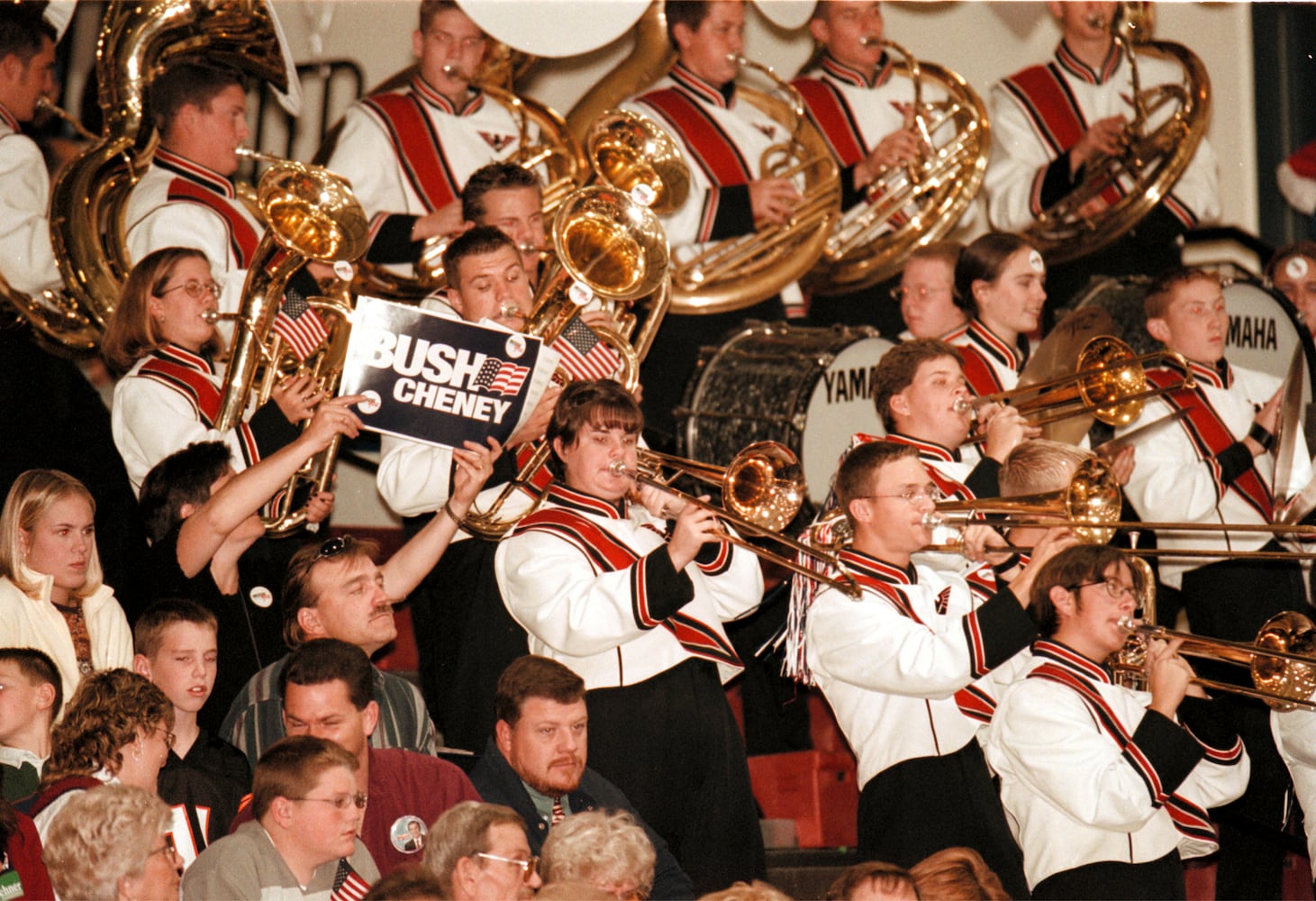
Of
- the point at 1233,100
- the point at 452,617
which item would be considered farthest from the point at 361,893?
the point at 1233,100

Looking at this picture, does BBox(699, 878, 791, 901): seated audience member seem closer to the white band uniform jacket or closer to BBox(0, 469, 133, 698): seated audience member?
the white band uniform jacket

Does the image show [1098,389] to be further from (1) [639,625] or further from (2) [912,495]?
(1) [639,625]

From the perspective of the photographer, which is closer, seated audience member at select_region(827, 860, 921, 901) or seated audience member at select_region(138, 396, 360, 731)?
seated audience member at select_region(827, 860, 921, 901)

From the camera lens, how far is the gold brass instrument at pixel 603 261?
5.87 meters

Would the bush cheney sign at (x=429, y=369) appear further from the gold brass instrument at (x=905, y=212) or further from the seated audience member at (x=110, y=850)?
the gold brass instrument at (x=905, y=212)

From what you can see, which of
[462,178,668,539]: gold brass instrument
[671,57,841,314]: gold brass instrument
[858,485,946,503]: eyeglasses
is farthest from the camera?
[671,57,841,314]: gold brass instrument

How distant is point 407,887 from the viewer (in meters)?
3.93

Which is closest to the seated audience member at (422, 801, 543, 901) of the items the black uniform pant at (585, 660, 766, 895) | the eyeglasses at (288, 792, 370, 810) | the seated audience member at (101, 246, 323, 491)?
the eyeglasses at (288, 792, 370, 810)

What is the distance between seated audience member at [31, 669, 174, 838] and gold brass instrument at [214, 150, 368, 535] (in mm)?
1145

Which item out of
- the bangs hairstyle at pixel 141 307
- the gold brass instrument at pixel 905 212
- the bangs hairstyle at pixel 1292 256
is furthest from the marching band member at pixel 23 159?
the bangs hairstyle at pixel 1292 256

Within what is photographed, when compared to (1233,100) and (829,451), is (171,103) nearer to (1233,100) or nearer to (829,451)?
(829,451)

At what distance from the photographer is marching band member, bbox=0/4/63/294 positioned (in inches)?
251

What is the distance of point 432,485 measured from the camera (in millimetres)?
Result: 5691

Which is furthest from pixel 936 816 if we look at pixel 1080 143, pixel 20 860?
pixel 1080 143
